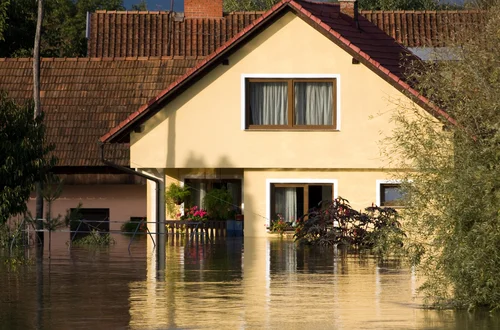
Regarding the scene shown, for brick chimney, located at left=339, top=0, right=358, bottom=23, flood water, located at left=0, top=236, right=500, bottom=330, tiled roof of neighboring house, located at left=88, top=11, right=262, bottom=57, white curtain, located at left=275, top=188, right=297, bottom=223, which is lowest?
flood water, located at left=0, top=236, right=500, bottom=330

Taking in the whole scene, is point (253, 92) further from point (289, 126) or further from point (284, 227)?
point (284, 227)

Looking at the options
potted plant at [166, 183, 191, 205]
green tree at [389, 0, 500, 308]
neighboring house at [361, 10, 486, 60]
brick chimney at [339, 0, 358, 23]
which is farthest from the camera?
neighboring house at [361, 10, 486, 60]

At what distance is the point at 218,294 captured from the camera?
18812 millimetres

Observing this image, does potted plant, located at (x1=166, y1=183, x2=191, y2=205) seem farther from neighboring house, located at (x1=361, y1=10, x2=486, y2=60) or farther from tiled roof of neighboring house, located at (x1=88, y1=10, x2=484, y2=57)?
Result: neighboring house, located at (x1=361, y1=10, x2=486, y2=60)

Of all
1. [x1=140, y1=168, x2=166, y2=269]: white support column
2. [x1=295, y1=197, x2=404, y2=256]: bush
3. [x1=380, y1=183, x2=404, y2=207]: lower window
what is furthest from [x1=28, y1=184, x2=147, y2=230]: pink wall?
[x1=295, y1=197, x2=404, y2=256]: bush

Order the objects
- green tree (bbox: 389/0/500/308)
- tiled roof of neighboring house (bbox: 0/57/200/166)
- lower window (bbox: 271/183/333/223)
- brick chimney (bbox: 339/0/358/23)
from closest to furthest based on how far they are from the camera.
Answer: green tree (bbox: 389/0/500/308) < lower window (bbox: 271/183/333/223) < brick chimney (bbox: 339/0/358/23) < tiled roof of neighboring house (bbox: 0/57/200/166)

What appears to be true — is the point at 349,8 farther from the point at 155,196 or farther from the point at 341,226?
the point at 341,226

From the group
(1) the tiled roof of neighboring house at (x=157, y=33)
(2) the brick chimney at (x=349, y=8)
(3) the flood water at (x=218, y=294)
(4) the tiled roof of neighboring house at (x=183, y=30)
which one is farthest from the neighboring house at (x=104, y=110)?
(3) the flood water at (x=218, y=294)

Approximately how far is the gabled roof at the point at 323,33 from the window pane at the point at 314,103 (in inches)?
52.1

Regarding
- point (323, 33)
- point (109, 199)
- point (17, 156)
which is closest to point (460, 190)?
point (17, 156)

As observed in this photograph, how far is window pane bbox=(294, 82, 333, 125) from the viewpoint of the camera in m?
34.2

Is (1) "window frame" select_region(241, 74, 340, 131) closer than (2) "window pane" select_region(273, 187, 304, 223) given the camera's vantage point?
Yes

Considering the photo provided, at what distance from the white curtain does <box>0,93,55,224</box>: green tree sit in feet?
25.8

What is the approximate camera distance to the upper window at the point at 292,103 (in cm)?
3416
